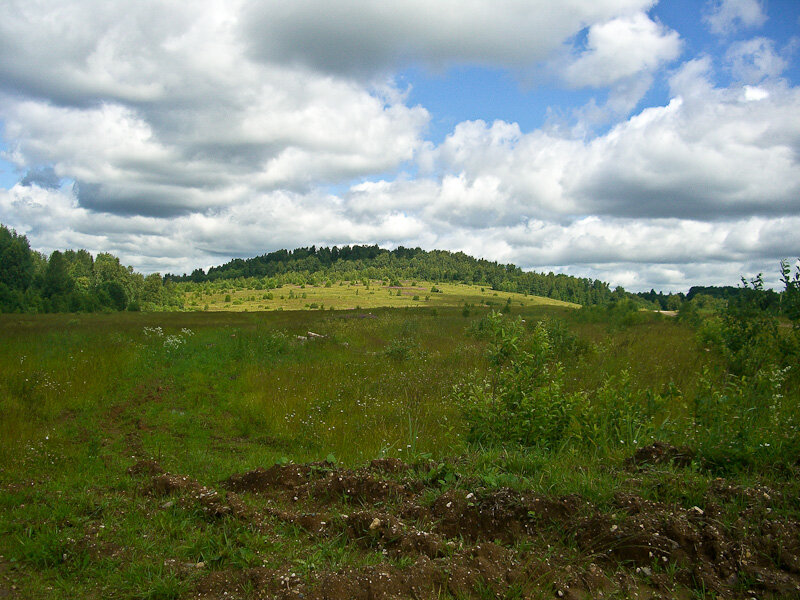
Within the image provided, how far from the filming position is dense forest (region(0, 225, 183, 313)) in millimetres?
44125

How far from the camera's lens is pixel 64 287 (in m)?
56.8

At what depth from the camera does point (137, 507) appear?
163 inches

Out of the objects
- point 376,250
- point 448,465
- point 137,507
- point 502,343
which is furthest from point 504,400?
point 376,250

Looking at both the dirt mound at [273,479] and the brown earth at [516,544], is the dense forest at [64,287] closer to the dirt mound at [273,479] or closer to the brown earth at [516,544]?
the dirt mound at [273,479]

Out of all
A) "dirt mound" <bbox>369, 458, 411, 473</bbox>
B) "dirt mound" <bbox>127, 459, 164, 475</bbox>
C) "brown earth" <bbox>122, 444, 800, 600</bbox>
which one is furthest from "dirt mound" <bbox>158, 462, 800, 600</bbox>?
"dirt mound" <bbox>127, 459, 164, 475</bbox>

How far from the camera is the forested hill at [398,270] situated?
126 m

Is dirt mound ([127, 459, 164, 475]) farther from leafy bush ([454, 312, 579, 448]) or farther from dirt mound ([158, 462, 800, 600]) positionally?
leafy bush ([454, 312, 579, 448])

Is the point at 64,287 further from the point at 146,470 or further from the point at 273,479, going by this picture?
the point at 273,479

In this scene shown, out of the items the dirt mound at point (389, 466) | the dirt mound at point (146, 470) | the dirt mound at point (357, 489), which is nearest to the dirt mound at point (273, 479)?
the dirt mound at point (357, 489)

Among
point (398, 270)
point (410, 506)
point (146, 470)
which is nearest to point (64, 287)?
point (146, 470)

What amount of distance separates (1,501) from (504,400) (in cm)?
573

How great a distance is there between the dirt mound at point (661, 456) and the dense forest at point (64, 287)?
48728mm

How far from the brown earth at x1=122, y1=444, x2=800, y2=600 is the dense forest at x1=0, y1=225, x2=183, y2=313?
47.5m

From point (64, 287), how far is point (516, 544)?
Answer: 70.0m
